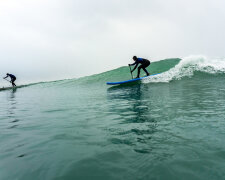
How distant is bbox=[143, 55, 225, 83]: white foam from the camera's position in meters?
15.7

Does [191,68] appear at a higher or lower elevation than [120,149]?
higher

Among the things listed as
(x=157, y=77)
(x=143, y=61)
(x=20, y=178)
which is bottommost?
(x=20, y=178)

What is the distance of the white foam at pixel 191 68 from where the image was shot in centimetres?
1569

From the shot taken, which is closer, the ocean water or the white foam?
the ocean water

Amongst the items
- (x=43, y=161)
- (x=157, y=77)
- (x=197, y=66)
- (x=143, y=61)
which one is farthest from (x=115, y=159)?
(x=197, y=66)

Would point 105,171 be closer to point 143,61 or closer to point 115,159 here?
point 115,159

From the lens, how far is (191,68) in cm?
1856

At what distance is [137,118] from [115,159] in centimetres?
239

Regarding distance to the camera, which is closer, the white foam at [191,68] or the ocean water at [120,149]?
the ocean water at [120,149]

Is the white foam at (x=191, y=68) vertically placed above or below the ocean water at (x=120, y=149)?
above

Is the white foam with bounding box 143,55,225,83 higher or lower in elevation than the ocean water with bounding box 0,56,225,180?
higher

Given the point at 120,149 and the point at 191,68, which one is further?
the point at 191,68

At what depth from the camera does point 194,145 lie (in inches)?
110

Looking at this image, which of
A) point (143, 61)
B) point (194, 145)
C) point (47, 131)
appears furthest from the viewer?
point (143, 61)
